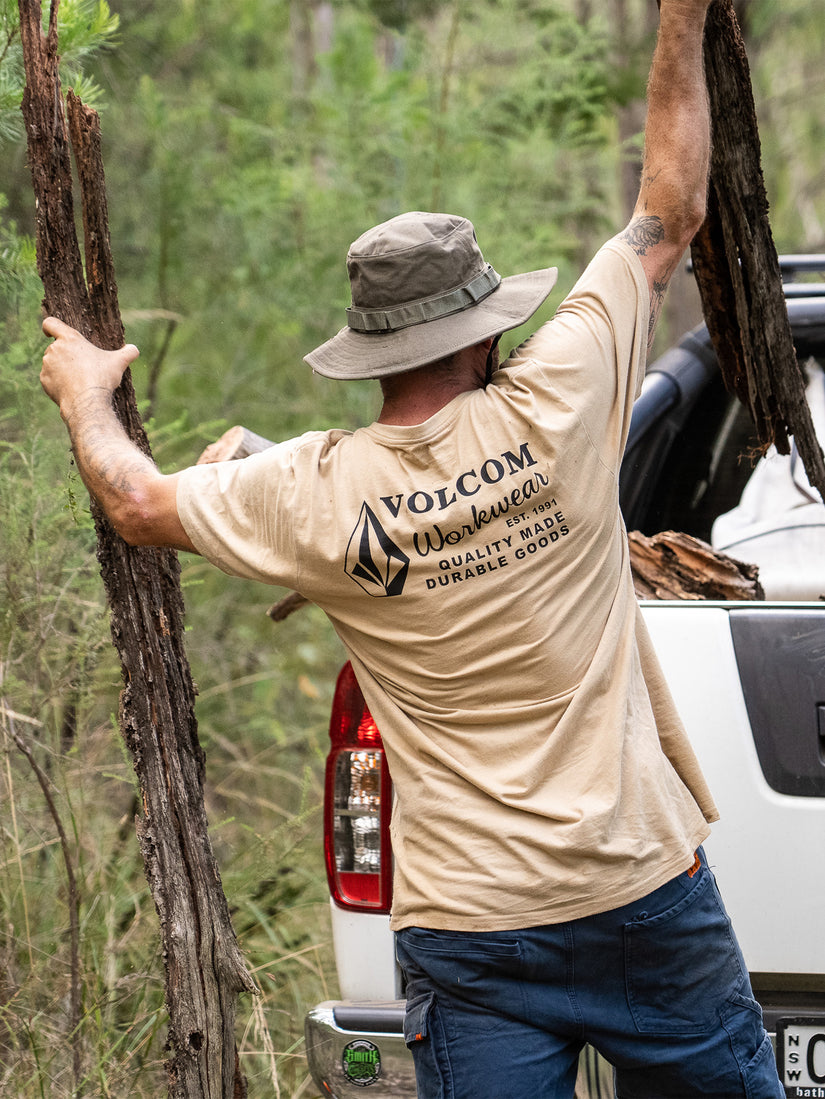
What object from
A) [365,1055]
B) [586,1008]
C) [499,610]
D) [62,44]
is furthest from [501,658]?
[62,44]

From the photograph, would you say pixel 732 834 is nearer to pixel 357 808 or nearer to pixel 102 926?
pixel 357 808

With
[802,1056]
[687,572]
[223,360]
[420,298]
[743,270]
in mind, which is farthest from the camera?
[223,360]

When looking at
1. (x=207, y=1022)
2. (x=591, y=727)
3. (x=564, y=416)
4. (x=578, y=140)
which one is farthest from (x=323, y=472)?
(x=578, y=140)

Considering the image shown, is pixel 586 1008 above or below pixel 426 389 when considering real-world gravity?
below

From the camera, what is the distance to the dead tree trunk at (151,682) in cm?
222

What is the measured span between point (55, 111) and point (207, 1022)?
1849mm

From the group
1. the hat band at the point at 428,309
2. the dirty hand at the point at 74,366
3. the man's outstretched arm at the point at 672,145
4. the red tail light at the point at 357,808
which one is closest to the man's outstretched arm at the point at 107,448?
the dirty hand at the point at 74,366

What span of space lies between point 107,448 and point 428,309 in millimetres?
643

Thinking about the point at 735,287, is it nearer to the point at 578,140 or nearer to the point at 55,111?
the point at 55,111

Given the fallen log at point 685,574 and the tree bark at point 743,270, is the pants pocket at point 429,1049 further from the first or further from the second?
the tree bark at point 743,270

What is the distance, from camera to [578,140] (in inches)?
256

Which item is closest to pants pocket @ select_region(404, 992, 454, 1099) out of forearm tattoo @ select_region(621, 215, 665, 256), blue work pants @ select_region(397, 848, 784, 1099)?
blue work pants @ select_region(397, 848, 784, 1099)

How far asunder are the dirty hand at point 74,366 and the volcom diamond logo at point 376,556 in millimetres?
631

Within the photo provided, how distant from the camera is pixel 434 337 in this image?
6.46 feet
